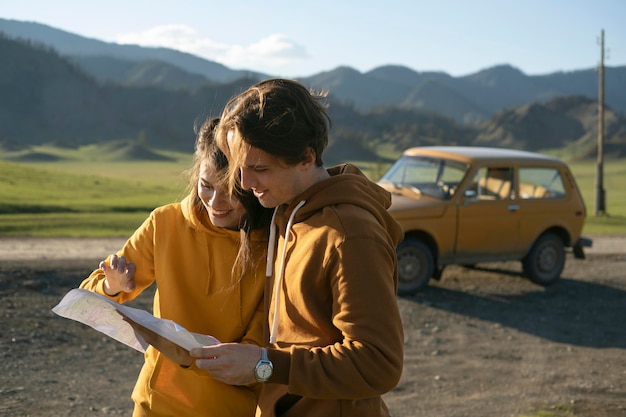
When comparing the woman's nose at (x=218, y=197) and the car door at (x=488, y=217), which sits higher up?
the woman's nose at (x=218, y=197)

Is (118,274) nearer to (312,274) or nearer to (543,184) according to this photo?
(312,274)

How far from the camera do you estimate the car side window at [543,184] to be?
12859mm

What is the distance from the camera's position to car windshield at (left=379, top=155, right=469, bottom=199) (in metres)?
11.9

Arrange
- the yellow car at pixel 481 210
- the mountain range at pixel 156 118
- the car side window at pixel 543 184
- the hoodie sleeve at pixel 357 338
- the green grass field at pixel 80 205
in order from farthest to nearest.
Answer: the mountain range at pixel 156 118 < the green grass field at pixel 80 205 < the car side window at pixel 543 184 < the yellow car at pixel 481 210 < the hoodie sleeve at pixel 357 338

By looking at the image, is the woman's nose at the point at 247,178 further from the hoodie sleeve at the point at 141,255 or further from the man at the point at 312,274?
the hoodie sleeve at the point at 141,255

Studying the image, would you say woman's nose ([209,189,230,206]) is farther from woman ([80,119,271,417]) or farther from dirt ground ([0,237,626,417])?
dirt ground ([0,237,626,417])

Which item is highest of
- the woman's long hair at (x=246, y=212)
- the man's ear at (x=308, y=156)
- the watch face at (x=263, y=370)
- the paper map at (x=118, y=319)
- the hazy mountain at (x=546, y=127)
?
the man's ear at (x=308, y=156)

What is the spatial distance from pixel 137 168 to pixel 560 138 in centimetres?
9008

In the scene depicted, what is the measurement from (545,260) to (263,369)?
11079 millimetres

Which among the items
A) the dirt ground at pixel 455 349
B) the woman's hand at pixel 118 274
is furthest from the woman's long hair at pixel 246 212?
the dirt ground at pixel 455 349

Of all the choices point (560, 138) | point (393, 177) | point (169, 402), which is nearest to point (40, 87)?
point (560, 138)

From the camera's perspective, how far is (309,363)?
7.37 ft

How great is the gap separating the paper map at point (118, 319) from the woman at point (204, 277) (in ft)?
1.00

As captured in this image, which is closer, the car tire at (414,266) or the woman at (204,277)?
the woman at (204,277)
